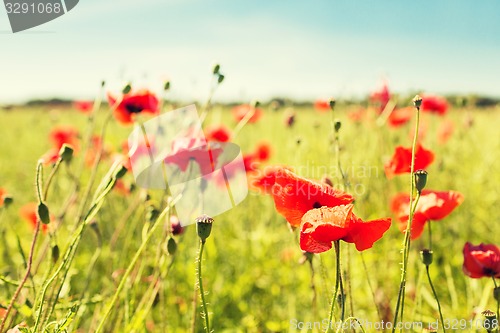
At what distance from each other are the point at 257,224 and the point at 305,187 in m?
1.73

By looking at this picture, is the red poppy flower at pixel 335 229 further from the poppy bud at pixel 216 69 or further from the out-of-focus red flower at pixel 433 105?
the out-of-focus red flower at pixel 433 105

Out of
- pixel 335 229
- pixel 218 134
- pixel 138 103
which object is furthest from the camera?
pixel 218 134

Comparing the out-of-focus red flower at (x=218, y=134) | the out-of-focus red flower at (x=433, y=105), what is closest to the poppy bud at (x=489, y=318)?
the out-of-focus red flower at (x=218, y=134)

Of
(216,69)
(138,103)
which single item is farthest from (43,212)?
(138,103)

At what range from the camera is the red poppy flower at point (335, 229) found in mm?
825

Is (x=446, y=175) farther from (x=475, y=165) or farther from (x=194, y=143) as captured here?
(x=194, y=143)

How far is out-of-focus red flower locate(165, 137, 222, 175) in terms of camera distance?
1.21 meters

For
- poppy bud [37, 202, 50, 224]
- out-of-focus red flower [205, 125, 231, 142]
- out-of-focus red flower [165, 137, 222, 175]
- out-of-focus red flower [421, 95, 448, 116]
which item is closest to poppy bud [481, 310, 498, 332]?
out-of-focus red flower [165, 137, 222, 175]

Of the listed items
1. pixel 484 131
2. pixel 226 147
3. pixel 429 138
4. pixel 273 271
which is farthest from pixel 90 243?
pixel 484 131

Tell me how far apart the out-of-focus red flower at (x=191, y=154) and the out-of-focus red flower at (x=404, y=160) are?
0.45 meters

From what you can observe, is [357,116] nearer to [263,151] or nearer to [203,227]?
[263,151]

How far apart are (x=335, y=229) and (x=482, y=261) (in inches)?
18.6

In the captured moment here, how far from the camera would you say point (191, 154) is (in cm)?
123

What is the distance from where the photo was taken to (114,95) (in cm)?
174
